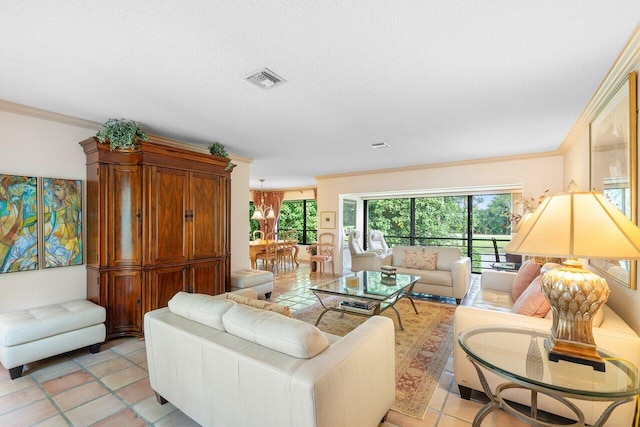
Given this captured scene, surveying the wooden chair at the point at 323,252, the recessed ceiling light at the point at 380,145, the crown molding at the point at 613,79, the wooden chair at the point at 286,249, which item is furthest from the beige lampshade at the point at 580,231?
the wooden chair at the point at 286,249

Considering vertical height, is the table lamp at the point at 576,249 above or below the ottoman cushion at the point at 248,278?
above

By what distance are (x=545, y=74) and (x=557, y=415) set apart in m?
2.38

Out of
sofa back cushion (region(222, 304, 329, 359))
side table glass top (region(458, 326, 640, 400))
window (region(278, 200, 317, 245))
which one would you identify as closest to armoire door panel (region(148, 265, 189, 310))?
sofa back cushion (region(222, 304, 329, 359))

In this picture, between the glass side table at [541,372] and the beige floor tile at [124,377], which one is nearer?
the glass side table at [541,372]

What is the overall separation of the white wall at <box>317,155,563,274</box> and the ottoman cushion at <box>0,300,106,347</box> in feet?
15.8

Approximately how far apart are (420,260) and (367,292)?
81.8 inches

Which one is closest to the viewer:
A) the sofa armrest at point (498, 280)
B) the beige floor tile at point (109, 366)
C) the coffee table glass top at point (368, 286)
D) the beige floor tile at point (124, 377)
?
the beige floor tile at point (124, 377)

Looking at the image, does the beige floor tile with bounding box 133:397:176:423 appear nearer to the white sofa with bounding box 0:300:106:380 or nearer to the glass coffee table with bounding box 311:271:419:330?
the white sofa with bounding box 0:300:106:380

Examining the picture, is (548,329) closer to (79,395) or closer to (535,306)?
(535,306)

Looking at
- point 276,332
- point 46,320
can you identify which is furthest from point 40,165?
point 276,332

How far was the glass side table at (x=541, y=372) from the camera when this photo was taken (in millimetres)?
1218

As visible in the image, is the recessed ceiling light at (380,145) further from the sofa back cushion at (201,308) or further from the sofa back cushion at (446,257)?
the sofa back cushion at (201,308)

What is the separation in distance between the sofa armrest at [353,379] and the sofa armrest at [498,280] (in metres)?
2.65

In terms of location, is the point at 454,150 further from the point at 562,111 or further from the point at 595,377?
the point at 595,377
